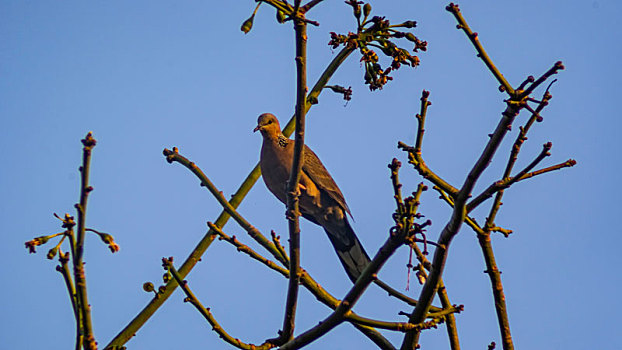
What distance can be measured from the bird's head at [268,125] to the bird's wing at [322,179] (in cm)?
40

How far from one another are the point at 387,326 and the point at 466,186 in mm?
643

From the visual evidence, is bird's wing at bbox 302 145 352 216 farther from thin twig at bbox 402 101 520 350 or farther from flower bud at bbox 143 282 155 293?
thin twig at bbox 402 101 520 350

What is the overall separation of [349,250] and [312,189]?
811mm

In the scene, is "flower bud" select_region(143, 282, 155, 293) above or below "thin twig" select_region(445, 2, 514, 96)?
below

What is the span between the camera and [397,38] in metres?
3.42

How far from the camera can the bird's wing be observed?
6.45 meters

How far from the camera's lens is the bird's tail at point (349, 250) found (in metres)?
5.47

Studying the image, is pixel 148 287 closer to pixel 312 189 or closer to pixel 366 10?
pixel 366 10

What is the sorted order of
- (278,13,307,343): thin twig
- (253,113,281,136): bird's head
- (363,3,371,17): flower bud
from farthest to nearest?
(253,113,281,136): bird's head → (363,3,371,17): flower bud → (278,13,307,343): thin twig

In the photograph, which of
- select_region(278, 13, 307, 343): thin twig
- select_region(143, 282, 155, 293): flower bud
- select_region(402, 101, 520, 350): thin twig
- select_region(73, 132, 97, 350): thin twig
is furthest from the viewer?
select_region(143, 282, 155, 293): flower bud

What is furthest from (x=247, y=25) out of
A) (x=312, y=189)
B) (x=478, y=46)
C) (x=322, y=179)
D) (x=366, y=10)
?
(x=322, y=179)

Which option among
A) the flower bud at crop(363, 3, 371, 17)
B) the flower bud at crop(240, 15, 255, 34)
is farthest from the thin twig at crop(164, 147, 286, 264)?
the flower bud at crop(363, 3, 371, 17)

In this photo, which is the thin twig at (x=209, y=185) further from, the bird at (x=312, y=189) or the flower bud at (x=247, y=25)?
the bird at (x=312, y=189)

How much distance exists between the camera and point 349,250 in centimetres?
574
